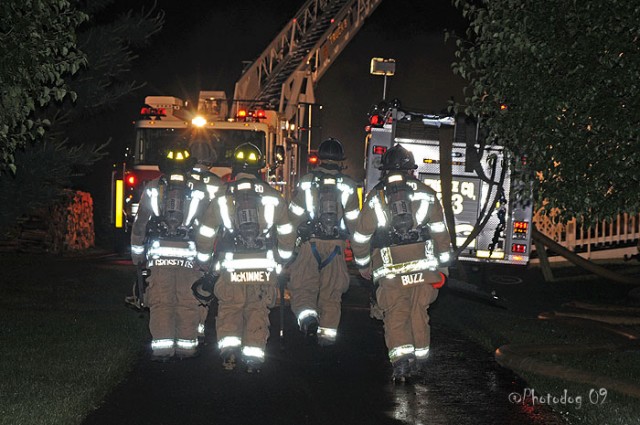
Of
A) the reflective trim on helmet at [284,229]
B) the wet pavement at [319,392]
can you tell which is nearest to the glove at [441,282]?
the wet pavement at [319,392]

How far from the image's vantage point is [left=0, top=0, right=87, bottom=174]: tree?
622 cm

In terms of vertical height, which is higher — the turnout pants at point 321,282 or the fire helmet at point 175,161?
the fire helmet at point 175,161

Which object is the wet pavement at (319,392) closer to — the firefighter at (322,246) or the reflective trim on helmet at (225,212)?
the firefighter at (322,246)

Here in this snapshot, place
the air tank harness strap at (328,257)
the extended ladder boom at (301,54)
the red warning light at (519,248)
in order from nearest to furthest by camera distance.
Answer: the air tank harness strap at (328,257), the red warning light at (519,248), the extended ladder boom at (301,54)

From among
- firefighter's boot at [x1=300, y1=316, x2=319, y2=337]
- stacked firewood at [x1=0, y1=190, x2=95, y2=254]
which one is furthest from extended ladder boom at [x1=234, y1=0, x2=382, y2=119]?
firefighter's boot at [x1=300, y1=316, x2=319, y2=337]

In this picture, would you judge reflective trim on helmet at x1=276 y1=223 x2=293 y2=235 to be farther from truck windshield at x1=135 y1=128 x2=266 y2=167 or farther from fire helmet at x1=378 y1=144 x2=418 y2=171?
truck windshield at x1=135 y1=128 x2=266 y2=167

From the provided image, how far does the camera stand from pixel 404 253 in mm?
8117

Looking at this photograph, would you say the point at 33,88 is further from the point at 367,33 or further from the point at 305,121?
the point at 367,33

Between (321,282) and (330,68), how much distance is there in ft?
54.1

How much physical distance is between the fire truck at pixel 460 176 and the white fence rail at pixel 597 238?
6.33m

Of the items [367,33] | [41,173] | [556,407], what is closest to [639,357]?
[556,407]

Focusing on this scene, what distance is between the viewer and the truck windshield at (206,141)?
15.6 metres

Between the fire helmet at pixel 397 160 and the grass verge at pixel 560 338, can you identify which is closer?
the grass verge at pixel 560 338

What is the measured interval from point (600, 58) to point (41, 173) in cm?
766
